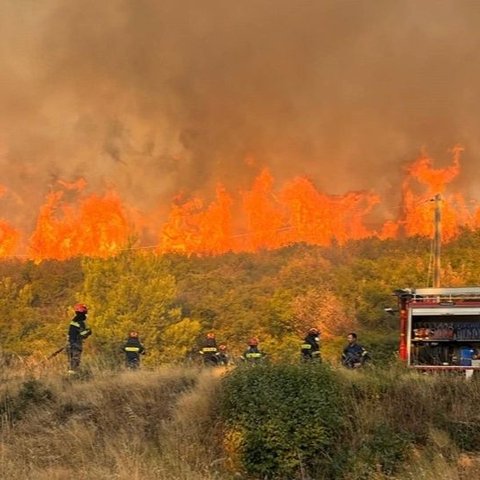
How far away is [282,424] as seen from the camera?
385 inches

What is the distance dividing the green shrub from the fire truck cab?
444cm

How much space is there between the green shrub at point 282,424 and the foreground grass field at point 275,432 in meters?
0.01

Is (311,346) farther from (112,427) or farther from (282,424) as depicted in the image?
(282,424)

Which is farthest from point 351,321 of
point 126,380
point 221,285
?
point 126,380

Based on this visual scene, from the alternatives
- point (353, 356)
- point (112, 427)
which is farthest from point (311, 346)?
point (112, 427)

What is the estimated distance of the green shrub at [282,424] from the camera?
31.8ft

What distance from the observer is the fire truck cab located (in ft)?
46.9

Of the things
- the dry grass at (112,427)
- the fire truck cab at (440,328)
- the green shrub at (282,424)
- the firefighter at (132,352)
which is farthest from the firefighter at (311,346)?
the green shrub at (282,424)

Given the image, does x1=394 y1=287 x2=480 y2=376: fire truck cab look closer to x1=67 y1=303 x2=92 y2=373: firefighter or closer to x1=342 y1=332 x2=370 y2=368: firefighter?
x1=342 y1=332 x2=370 y2=368: firefighter

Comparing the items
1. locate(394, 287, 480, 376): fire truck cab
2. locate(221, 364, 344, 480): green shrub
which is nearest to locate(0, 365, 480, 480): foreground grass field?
locate(221, 364, 344, 480): green shrub

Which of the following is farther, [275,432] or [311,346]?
[311,346]

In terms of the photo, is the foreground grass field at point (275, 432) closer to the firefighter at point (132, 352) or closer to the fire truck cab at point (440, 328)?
the fire truck cab at point (440, 328)

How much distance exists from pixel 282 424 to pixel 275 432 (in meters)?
0.15

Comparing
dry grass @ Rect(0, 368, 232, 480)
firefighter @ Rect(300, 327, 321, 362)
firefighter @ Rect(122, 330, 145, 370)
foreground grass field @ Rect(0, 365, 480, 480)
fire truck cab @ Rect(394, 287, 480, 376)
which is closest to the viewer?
dry grass @ Rect(0, 368, 232, 480)
